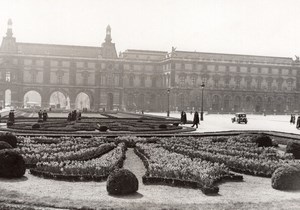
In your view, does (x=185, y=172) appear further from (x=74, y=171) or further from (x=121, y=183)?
(x=74, y=171)

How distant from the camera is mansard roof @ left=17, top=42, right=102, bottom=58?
7915 cm

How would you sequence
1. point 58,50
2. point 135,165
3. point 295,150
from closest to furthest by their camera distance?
1. point 135,165
2. point 295,150
3. point 58,50

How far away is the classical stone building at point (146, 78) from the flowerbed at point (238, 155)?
63.1m

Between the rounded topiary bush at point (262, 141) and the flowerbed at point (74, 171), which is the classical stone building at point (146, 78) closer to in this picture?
the rounded topiary bush at point (262, 141)

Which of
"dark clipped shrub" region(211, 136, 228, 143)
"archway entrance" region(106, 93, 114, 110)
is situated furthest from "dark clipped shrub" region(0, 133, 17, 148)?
"archway entrance" region(106, 93, 114, 110)

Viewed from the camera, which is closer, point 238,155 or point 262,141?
point 238,155

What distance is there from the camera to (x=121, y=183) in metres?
9.50

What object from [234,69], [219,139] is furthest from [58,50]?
[219,139]

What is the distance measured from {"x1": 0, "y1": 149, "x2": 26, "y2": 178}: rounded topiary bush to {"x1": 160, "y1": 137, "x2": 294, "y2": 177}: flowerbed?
5928 mm

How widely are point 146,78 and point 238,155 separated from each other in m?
71.4

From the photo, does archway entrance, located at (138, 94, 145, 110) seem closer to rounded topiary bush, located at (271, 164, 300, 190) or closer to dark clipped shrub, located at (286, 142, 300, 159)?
dark clipped shrub, located at (286, 142, 300, 159)

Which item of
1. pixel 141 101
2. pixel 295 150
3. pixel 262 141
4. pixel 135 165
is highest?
pixel 141 101

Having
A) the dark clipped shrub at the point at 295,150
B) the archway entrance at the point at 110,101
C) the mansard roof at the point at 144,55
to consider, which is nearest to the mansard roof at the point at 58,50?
the mansard roof at the point at 144,55

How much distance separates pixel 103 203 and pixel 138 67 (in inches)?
3045
